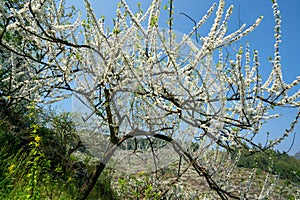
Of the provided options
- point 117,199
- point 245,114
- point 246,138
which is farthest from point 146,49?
point 117,199

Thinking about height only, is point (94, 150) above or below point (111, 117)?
below

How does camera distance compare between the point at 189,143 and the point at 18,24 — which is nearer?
the point at 18,24

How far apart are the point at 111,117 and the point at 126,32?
1445 millimetres

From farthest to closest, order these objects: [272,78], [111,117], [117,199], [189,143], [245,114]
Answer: [117,199], [111,117], [189,143], [272,78], [245,114]

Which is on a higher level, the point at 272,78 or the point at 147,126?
the point at 272,78

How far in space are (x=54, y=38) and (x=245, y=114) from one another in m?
→ 2.39

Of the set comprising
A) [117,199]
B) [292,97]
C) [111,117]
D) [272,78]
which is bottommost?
[117,199]

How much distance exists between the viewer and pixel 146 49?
386 cm

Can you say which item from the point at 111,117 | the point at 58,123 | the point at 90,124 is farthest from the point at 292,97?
the point at 58,123

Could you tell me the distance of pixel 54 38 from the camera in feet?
12.3

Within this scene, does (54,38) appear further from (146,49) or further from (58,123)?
(58,123)

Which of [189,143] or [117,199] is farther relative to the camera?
[117,199]

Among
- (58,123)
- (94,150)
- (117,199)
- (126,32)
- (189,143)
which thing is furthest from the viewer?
(58,123)

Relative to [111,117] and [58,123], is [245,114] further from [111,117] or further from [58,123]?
[58,123]
